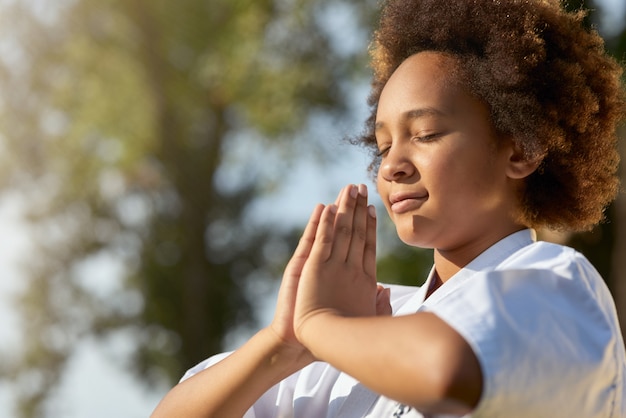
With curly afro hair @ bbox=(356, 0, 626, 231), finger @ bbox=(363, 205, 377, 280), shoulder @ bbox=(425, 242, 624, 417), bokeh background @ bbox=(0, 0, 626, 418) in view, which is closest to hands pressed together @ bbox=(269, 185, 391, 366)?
finger @ bbox=(363, 205, 377, 280)

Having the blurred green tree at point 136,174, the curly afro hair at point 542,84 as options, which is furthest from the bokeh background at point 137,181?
the curly afro hair at point 542,84

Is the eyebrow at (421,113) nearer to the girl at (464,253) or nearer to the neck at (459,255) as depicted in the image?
the girl at (464,253)

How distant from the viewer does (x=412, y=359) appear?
128cm

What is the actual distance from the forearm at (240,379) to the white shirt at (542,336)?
24 cm

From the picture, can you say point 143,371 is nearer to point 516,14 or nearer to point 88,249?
point 88,249

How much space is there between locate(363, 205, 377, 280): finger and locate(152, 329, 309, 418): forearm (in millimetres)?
223

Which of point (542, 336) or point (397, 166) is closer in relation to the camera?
point (542, 336)

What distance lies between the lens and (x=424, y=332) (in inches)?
51.4

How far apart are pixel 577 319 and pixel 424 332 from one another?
0.95 feet

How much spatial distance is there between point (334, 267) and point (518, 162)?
19.5 inches

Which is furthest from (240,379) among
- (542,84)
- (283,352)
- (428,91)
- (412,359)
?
(542,84)

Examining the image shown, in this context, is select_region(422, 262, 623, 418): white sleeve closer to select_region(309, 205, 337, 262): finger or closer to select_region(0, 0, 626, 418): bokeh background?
select_region(309, 205, 337, 262): finger

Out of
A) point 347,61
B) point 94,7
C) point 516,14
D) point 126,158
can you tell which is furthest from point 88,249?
point 516,14

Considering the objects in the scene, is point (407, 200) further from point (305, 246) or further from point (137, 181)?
point (137, 181)
